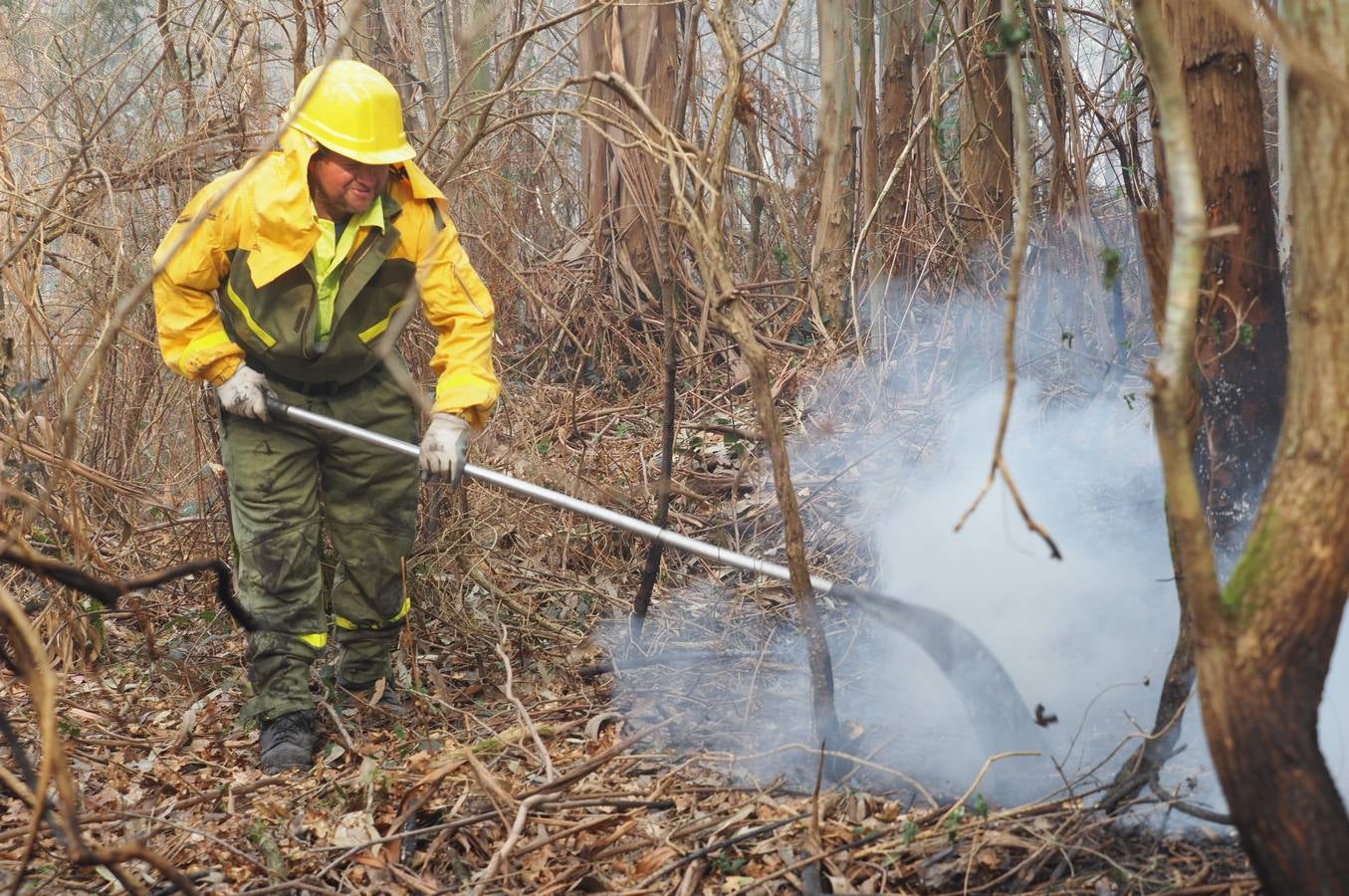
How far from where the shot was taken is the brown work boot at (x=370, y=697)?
4.11m

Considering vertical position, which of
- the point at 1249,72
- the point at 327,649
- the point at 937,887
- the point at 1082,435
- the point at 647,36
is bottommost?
the point at 937,887

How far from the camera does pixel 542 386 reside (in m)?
6.40

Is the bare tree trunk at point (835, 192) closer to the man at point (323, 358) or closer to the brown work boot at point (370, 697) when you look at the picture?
the man at point (323, 358)

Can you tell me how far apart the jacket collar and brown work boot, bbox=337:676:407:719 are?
152 cm

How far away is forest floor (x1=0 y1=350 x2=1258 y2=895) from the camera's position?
2740mm

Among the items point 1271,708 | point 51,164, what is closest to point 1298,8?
point 1271,708

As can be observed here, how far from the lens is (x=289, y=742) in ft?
12.5

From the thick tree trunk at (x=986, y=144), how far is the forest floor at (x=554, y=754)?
5.59 ft

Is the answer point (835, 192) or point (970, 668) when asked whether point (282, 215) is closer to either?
point (970, 668)

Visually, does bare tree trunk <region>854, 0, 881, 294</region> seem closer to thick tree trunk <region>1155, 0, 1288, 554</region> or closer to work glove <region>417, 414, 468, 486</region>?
work glove <region>417, 414, 468, 486</region>

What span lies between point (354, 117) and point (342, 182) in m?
0.21

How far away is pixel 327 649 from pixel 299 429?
113 centimetres

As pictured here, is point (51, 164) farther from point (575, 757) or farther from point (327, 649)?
point (575, 757)

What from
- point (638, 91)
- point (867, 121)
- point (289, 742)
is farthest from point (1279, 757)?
point (638, 91)
